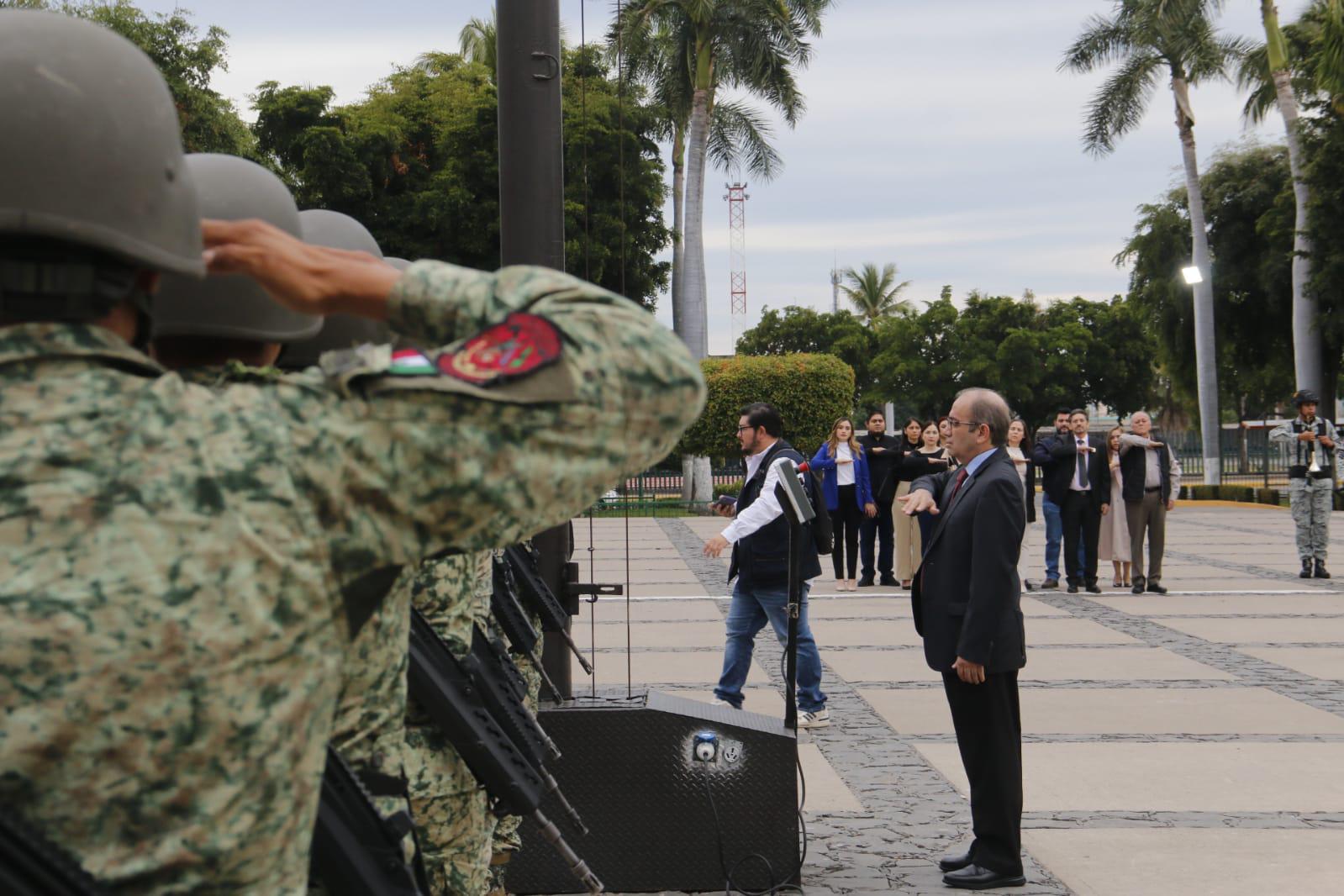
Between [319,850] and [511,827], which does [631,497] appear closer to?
[511,827]

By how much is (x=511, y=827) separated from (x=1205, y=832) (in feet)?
9.37

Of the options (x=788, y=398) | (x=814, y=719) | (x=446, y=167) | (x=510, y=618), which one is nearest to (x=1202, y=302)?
(x=788, y=398)

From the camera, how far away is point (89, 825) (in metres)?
1.40

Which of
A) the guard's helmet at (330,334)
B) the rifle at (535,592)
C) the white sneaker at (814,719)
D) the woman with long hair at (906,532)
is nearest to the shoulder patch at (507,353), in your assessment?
the guard's helmet at (330,334)

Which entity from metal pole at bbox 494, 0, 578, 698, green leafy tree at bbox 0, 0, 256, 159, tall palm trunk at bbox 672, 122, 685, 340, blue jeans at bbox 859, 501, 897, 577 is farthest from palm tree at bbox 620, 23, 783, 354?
metal pole at bbox 494, 0, 578, 698

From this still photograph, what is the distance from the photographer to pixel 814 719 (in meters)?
7.39

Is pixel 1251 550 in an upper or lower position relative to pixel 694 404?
lower

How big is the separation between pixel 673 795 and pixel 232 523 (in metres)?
3.59

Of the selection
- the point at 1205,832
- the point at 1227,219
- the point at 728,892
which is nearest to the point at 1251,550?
the point at 1205,832

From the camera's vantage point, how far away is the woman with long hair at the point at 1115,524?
44.7ft

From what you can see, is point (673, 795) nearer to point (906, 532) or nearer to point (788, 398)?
point (906, 532)

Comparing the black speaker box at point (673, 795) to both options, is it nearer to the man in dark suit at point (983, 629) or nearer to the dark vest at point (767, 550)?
the man in dark suit at point (983, 629)

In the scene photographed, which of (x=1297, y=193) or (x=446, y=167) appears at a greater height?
(x=446, y=167)

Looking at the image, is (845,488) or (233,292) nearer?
(233,292)
